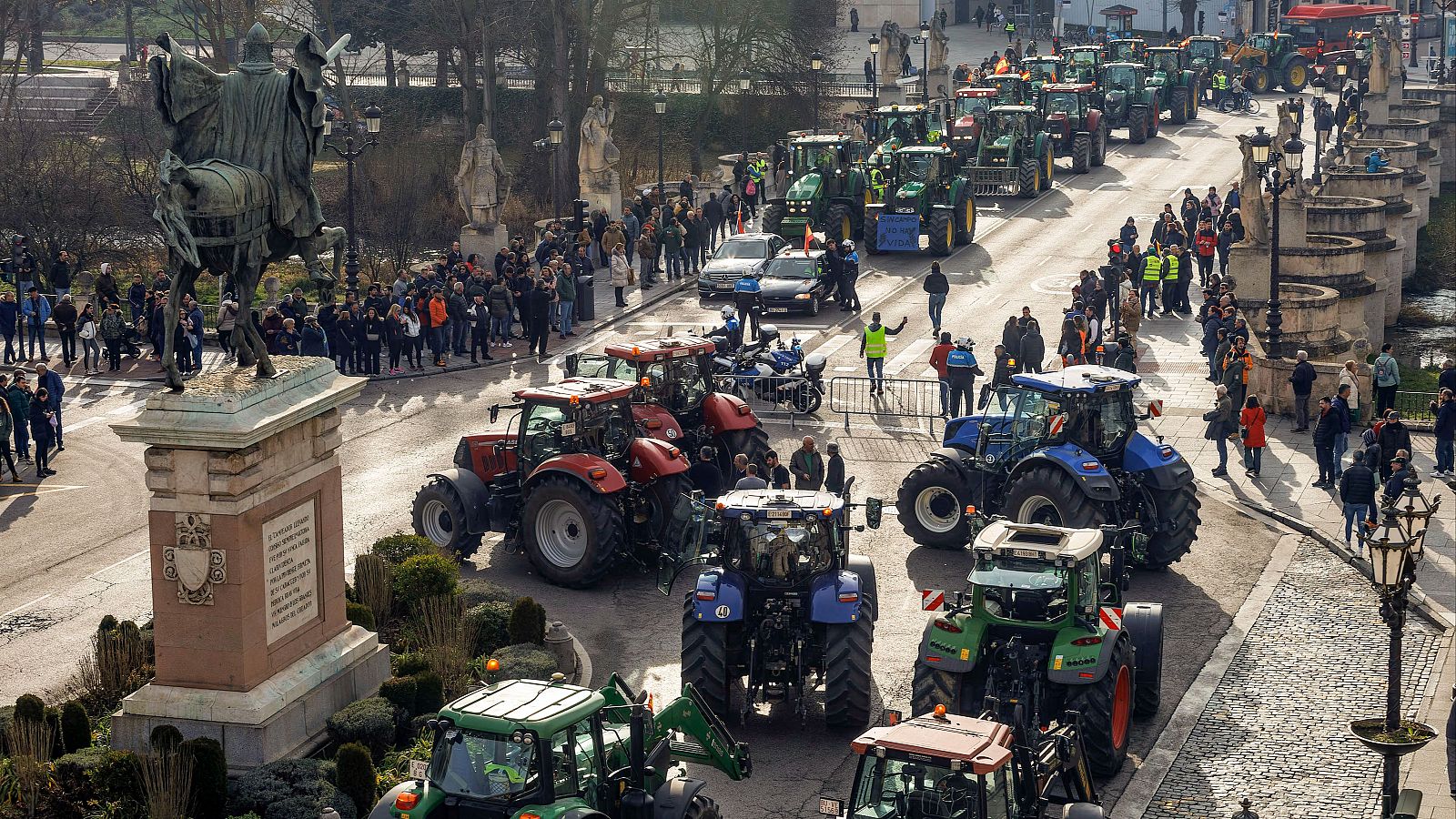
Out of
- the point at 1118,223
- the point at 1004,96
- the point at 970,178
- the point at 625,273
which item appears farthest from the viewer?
the point at 1004,96

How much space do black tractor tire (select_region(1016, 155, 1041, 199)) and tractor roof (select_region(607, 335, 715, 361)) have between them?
26.5 metres

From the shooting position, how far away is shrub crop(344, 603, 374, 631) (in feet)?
62.3

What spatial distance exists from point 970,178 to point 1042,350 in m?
20.0

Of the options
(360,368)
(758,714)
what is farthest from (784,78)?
(758,714)

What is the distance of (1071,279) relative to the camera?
1673 inches

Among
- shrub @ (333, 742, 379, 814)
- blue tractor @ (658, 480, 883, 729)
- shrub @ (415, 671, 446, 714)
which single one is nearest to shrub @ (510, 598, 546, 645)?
shrub @ (415, 671, 446, 714)

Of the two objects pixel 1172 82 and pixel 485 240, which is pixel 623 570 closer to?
pixel 485 240

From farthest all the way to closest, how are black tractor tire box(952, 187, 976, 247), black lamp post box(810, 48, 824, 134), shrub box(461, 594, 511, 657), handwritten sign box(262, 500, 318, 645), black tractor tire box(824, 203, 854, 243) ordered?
black lamp post box(810, 48, 824, 134)
black tractor tire box(952, 187, 976, 247)
black tractor tire box(824, 203, 854, 243)
shrub box(461, 594, 511, 657)
handwritten sign box(262, 500, 318, 645)

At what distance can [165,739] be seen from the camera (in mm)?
15648

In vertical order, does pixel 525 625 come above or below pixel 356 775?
above

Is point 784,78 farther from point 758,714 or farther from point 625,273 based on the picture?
point 758,714

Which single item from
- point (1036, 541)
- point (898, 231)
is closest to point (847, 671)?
point (1036, 541)

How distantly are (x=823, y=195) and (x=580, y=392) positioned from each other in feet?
76.0

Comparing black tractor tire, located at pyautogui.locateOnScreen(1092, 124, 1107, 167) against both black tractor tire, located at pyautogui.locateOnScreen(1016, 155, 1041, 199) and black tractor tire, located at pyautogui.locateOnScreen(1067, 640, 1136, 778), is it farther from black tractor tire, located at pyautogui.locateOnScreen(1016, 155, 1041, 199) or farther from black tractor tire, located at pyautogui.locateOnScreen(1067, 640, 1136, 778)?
black tractor tire, located at pyautogui.locateOnScreen(1067, 640, 1136, 778)
